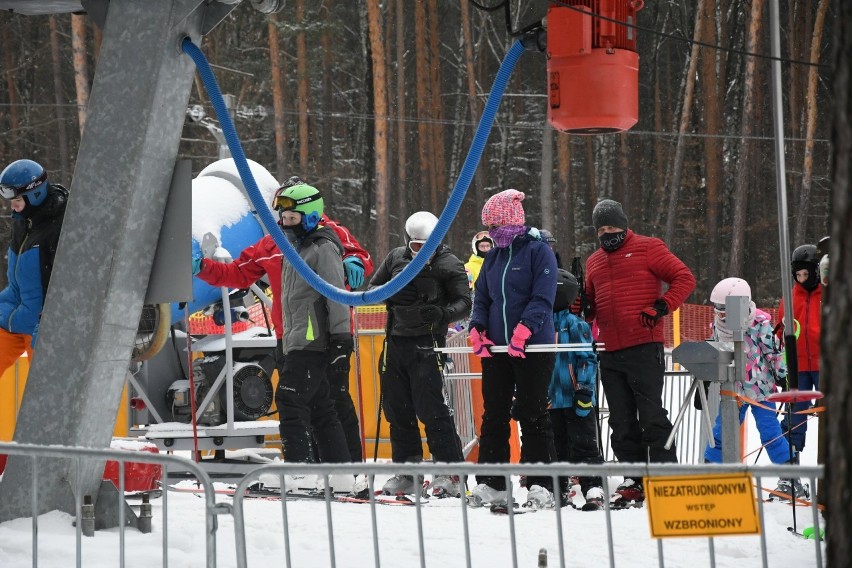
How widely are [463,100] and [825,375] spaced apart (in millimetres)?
35212

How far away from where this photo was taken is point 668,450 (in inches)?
280

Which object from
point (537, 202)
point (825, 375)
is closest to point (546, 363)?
point (825, 375)

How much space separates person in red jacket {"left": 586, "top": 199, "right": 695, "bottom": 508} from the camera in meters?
7.25

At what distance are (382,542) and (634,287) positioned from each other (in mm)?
2585

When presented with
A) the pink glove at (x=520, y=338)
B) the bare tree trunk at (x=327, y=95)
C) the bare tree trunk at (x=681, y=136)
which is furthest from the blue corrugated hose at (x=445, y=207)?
the bare tree trunk at (x=327, y=95)

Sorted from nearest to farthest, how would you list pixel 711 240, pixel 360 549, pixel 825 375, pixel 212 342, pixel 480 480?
pixel 825 375 < pixel 360 549 < pixel 480 480 < pixel 212 342 < pixel 711 240

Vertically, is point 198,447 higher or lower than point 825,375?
lower

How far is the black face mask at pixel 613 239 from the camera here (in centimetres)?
745

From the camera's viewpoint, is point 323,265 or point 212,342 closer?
point 323,265

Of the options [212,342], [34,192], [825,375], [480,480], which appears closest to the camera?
[825,375]

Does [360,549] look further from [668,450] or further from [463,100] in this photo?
[463,100]

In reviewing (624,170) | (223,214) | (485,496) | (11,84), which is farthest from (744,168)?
(485,496)

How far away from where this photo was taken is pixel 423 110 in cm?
3281

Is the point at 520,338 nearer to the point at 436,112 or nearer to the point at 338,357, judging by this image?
the point at 338,357
